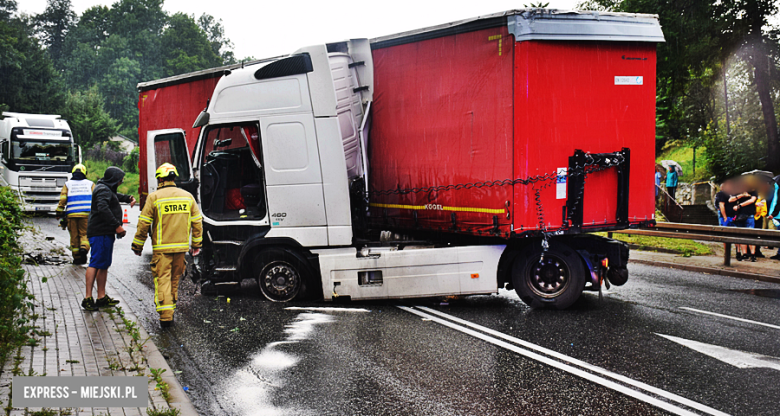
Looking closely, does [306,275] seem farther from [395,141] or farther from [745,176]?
[745,176]

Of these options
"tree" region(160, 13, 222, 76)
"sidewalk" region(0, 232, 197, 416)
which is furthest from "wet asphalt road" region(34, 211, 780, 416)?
"tree" region(160, 13, 222, 76)

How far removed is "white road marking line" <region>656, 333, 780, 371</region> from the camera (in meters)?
5.21

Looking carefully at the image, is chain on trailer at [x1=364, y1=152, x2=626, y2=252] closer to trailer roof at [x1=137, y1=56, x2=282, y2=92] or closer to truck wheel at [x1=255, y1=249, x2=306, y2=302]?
truck wheel at [x1=255, y1=249, x2=306, y2=302]

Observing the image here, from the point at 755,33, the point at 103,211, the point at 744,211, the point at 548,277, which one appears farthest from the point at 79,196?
the point at 755,33

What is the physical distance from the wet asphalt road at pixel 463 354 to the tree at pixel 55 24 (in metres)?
110

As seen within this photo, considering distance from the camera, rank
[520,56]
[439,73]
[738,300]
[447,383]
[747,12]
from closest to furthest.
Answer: [447,383] < [520,56] < [439,73] < [738,300] < [747,12]

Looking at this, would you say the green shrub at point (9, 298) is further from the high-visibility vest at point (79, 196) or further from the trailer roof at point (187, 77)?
the trailer roof at point (187, 77)

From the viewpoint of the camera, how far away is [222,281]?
7680 millimetres

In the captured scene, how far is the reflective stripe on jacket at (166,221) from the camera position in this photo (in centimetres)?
654

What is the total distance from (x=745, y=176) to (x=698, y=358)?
26.2 feet

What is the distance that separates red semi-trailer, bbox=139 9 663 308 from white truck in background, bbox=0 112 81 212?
15.1 meters

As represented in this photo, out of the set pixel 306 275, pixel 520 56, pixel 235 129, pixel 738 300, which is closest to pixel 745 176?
pixel 738 300

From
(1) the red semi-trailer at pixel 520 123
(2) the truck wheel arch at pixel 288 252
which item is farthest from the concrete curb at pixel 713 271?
(2) the truck wheel arch at pixel 288 252

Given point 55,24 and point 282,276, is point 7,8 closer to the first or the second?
point 55,24
